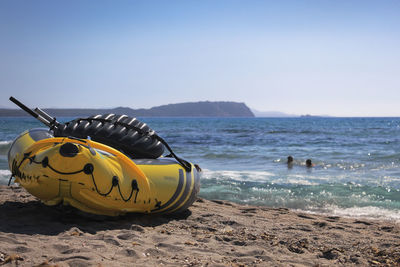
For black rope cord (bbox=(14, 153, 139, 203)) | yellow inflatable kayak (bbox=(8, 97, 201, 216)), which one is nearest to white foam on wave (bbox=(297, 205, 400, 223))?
yellow inflatable kayak (bbox=(8, 97, 201, 216))

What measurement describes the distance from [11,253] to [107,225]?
1.37 meters

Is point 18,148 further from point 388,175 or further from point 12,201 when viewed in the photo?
point 388,175

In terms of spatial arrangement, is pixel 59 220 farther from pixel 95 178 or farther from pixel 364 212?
pixel 364 212

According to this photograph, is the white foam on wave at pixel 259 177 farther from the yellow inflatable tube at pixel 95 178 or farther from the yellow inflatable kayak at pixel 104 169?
the yellow inflatable tube at pixel 95 178

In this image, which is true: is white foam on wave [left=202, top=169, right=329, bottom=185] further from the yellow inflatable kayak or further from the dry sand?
the yellow inflatable kayak

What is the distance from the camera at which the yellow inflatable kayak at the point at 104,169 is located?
160 inches

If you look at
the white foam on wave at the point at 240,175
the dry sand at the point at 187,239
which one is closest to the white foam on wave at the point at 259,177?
the white foam on wave at the point at 240,175

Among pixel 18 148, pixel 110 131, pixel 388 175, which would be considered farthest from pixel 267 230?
pixel 388 175

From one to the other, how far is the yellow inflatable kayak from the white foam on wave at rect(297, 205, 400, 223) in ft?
8.91

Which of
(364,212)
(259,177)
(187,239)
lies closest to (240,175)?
(259,177)

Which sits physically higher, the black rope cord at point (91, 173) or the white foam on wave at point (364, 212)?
the black rope cord at point (91, 173)

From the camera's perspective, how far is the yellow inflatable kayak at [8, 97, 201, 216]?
406cm

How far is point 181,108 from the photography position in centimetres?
19362

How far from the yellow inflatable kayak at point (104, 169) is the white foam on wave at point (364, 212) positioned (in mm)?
2714
